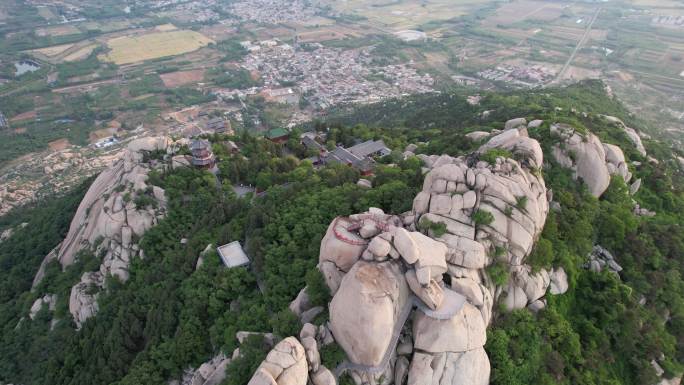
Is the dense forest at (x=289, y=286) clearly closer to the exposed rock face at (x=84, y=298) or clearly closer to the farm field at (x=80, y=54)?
the exposed rock face at (x=84, y=298)

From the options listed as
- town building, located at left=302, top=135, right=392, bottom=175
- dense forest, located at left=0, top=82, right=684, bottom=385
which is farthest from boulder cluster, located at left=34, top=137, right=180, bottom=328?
town building, located at left=302, top=135, right=392, bottom=175

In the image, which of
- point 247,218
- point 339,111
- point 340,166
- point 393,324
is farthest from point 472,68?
point 393,324

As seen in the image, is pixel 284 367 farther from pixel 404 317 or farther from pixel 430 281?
pixel 430 281

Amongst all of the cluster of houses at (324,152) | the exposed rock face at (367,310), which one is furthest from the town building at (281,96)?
the exposed rock face at (367,310)

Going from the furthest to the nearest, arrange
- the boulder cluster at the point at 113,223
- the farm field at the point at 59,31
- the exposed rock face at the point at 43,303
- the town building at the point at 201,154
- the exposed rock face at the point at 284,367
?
the farm field at the point at 59,31, the town building at the point at 201,154, the exposed rock face at the point at 43,303, the boulder cluster at the point at 113,223, the exposed rock face at the point at 284,367

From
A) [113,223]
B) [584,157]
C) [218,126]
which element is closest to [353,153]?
[584,157]
